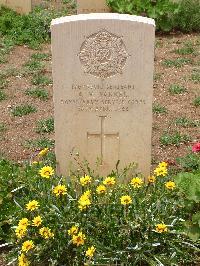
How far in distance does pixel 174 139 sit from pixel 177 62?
7.93ft

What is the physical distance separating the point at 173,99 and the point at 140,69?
8.63 feet

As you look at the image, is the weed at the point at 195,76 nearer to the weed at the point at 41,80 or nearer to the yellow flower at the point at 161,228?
the weed at the point at 41,80

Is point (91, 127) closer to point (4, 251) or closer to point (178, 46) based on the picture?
point (4, 251)

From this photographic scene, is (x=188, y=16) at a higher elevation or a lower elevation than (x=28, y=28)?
higher

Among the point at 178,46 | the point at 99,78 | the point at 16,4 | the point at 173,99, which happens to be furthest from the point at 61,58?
the point at 16,4

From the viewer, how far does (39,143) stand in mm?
6043

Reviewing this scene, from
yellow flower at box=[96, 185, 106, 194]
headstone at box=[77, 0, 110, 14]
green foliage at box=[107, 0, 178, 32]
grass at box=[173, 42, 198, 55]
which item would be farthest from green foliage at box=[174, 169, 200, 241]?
headstone at box=[77, 0, 110, 14]

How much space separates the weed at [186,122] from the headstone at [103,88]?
1.60 metres

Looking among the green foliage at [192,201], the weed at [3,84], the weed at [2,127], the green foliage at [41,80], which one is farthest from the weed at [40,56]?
the green foliage at [192,201]

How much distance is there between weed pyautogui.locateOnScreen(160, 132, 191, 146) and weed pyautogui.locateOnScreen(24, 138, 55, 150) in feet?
3.63

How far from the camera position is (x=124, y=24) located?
4.36 m

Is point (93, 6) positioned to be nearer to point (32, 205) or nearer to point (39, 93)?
point (39, 93)

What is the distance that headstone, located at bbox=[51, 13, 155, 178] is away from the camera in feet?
14.4

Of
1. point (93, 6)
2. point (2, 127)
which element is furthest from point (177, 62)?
point (2, 127)
